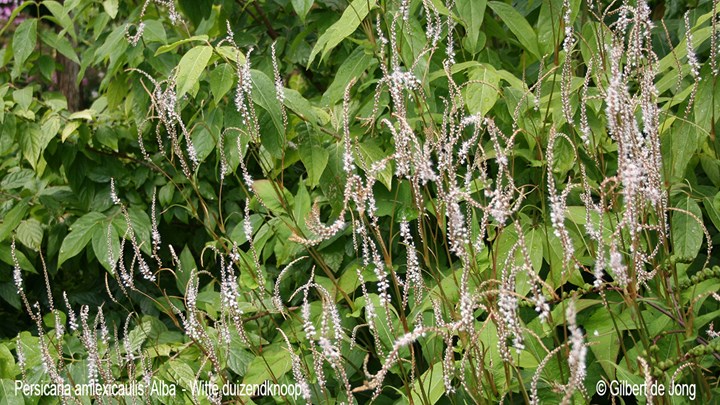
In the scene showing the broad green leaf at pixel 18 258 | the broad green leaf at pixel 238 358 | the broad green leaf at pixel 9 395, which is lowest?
the broad green leaf at pixel 9 395

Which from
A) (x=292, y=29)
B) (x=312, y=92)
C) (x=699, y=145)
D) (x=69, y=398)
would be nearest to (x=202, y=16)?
(x=292, y=29)

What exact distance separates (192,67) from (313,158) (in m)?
0.43

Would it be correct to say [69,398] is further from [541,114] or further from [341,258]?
[541,114]

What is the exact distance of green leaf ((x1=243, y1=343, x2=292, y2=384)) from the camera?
7.06 feet

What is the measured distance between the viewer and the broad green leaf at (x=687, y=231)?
202cm

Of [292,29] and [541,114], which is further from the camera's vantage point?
[292,29]

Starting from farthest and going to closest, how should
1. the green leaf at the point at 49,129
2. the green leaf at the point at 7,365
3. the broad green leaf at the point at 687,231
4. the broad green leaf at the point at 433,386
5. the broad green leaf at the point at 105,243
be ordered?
the green leaf at the point at 49,129
the broad green leaf at the point at 105,243
the green leaf at the point at 7,365
the broad green leaf at the point at 687,231
the broad green leaf at the point at 433,386

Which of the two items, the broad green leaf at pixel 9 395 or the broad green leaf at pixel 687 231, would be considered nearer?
the broad green leaf at pixel 687 231

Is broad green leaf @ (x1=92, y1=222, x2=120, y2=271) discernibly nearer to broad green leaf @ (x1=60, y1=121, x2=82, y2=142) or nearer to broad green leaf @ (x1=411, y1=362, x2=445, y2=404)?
broad green leaf @ (x1=60, y1=121, x2=82, y2=142)

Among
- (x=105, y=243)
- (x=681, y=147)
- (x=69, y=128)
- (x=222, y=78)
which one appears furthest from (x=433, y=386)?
(x=69, y=128)

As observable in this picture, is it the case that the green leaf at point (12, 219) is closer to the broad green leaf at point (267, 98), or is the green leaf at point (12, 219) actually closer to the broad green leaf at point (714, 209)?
the broad green leaf at point (267, 98)

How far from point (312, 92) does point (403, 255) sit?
123cm

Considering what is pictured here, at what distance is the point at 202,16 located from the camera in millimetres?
3264

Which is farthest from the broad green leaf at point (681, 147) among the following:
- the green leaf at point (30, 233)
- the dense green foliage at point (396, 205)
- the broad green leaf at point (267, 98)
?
the green leaf at point (30, 233)
